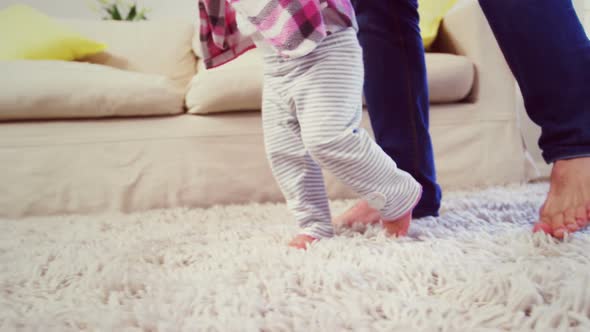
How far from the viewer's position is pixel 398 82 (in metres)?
0.79

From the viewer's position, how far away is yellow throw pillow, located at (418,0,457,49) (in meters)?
1.44

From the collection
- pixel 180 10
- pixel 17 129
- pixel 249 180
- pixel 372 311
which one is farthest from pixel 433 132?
pixel 180 10

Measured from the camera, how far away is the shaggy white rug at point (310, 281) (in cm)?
38

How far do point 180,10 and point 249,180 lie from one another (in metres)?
1.49

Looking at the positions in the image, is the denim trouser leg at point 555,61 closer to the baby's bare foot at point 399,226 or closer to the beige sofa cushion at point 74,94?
the baby's bare foot at point 399,226

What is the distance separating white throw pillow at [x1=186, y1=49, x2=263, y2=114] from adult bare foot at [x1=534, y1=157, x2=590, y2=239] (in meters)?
0.79

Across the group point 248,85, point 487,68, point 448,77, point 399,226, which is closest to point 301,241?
point 399,226

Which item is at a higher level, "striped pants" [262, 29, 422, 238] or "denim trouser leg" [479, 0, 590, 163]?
"denim trouser leg" [479, 0, 590, 163]

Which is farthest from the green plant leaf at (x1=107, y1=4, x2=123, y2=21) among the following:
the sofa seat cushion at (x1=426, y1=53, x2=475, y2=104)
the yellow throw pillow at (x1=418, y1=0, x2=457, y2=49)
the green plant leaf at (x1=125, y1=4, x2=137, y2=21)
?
the sofa seat cushion at (x1=426, y1=53, x2=475, y2=104)

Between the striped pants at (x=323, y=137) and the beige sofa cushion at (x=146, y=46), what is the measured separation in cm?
121

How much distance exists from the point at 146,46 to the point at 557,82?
1.68m

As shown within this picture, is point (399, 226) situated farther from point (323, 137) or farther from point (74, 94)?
point (74, 94)

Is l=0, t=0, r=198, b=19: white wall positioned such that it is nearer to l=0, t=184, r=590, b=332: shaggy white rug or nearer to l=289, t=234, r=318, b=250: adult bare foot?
l=0, t=184, r=590, b=332: shaggy white rug

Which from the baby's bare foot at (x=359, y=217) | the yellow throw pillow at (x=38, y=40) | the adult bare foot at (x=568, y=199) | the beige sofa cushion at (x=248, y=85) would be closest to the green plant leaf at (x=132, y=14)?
the yellow throw pillow at (x=38, y=40)
